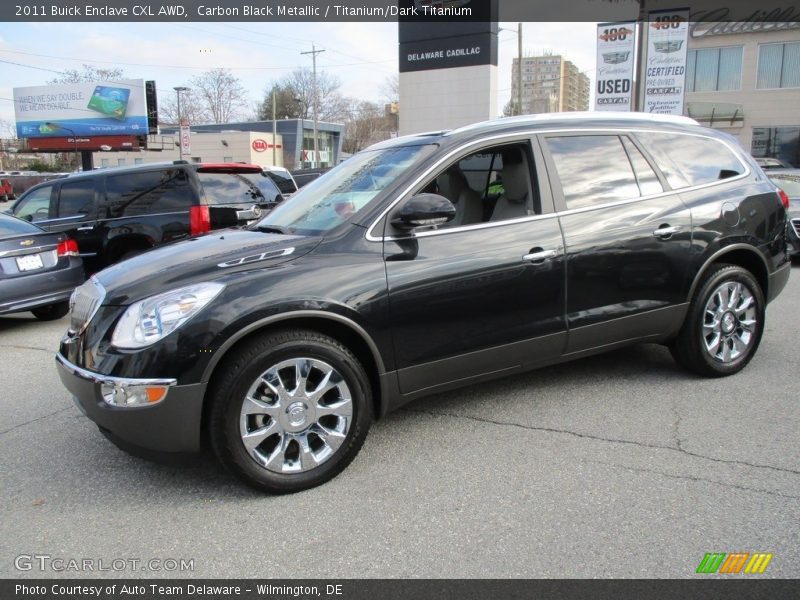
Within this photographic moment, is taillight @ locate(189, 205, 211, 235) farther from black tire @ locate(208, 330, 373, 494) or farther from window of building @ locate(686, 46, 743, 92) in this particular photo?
window of building @ locate(686, 46, 743, 92)

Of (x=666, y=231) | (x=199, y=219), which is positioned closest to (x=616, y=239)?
(x=666, y=231)

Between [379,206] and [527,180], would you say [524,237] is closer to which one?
[527,180]

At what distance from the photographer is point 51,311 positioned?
7.80 meters

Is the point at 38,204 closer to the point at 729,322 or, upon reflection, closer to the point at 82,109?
the point at 729,322

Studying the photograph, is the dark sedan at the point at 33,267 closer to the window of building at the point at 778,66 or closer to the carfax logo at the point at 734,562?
the carfax logo at the point at 734,562

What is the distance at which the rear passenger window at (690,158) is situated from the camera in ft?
14.6

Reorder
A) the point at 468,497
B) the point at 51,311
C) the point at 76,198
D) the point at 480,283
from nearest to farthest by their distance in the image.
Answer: the point at 468,497
the point at 480,283
the point at 51,311
the point at 76,198

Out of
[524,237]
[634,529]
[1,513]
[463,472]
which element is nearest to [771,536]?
[634,529]

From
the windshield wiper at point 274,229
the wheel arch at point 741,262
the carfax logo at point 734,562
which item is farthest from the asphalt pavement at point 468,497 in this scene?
the windshield wiper at point 274,229

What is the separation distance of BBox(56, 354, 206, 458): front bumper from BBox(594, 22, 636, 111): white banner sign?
1776 cm

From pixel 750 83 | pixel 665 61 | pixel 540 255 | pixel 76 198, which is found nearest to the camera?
pixel 540 255

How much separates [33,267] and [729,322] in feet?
22.4

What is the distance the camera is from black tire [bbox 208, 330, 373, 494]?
9.92 feet

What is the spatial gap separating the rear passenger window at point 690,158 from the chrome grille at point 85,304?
3551mm
